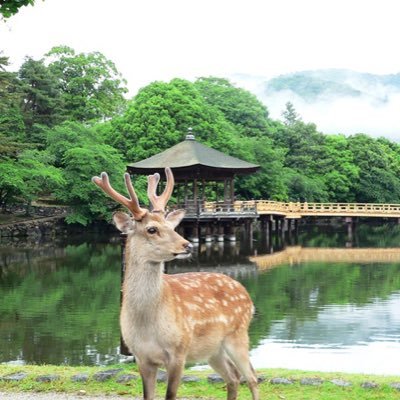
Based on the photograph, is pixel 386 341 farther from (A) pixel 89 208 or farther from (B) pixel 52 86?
(B) pixel 52 86

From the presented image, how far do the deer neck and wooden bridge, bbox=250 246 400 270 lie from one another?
18933 millimetres

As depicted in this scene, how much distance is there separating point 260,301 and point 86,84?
36.1 m

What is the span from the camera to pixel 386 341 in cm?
1273

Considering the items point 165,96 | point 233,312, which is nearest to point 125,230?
point 233,312

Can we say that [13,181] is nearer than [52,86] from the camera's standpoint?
Yes

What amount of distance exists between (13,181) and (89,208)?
16.8 ft

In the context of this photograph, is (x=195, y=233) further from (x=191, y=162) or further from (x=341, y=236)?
(x=341, y=236)

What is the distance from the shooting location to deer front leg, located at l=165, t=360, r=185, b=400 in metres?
4.87

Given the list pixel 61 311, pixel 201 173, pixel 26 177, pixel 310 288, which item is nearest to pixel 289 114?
pixel 201 173

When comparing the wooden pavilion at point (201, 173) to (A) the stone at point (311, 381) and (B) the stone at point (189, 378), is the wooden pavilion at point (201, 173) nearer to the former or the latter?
(B) the stone at point (189, 378)

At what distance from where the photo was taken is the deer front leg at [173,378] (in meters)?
4.87

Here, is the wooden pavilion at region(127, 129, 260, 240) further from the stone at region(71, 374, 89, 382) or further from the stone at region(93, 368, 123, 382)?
the stone at region(71, 374, 89, 382)

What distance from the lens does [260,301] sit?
56.8 feet

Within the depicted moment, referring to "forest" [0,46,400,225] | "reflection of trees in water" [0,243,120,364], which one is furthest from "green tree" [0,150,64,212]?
"reflection of trees in water" [0,243,120,364]
